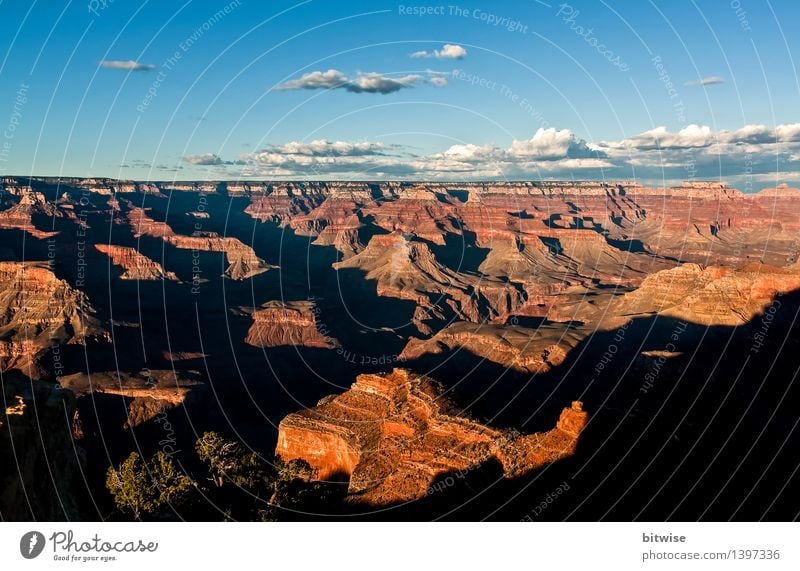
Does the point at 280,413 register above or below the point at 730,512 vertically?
below

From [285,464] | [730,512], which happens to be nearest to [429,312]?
[285,464]

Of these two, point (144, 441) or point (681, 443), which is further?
point (144, 441)

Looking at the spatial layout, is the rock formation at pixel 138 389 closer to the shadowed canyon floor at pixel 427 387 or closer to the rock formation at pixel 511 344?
the shadowed canyon floor at pixel 427 387

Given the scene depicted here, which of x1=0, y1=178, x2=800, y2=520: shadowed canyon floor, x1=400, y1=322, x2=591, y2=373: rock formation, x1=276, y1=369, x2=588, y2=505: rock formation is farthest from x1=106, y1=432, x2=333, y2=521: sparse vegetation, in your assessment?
x1=400, y1=322, x2=591, y2=373: rock formation

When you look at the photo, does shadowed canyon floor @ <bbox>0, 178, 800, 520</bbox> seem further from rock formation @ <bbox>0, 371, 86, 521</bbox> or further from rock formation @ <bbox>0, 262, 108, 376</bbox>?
rock formation @ <bbox>0, 262, 108, 376</bbox>
